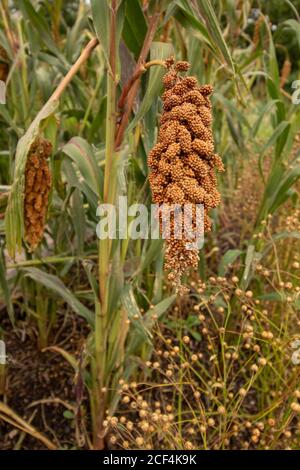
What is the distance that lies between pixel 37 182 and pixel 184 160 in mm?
371

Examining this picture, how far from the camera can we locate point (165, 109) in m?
0.49

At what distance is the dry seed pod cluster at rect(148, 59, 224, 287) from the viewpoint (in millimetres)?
436

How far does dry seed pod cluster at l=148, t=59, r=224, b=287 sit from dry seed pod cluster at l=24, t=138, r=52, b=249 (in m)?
A: 0.33

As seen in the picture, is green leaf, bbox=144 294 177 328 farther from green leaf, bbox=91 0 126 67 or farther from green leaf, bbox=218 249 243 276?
green leaf, bbox=91 0 126 67

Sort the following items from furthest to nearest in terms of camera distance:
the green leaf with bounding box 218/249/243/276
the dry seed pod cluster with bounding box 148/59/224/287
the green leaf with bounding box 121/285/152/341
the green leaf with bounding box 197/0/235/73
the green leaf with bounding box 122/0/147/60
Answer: the green leaf with bounding box 218/249/243/276
the green leaf with bounding box 121/285/152/341
the green leaf with bounding box 122/0/147/60
the green leaf with bounding box 197/0/235/73
the dry seed pod cluster with bounding box 148/59/224/287

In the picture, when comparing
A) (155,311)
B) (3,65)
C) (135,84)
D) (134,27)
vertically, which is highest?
(3,65)

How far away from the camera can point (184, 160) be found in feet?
1.48

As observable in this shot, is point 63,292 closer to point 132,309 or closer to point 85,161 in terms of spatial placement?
point 132,309

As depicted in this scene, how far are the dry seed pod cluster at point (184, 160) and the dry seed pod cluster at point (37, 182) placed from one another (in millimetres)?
330

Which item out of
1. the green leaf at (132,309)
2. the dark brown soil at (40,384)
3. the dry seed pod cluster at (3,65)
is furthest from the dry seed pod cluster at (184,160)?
the dry seed pod cluster at (3,65)

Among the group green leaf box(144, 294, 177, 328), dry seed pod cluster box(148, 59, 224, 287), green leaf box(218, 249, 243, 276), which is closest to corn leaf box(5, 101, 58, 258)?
dry seed pod cluster box(148, 59, 224, 287)

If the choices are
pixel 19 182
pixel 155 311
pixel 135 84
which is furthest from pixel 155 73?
pixel 155 311

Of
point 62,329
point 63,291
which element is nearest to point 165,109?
point 63,291
